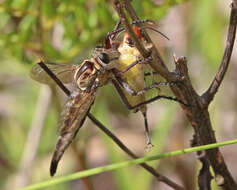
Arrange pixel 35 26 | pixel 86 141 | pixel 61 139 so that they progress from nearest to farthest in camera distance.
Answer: pixel 61 139, pixel 35 26, pixel 86 141

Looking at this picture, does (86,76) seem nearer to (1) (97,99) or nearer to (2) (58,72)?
(2) (58,72)

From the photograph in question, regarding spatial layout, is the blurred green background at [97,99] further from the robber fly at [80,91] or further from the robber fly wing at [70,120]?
the robber fly wing at [70,120]

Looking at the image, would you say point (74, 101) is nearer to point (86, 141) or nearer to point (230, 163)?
A: point (86, 141)

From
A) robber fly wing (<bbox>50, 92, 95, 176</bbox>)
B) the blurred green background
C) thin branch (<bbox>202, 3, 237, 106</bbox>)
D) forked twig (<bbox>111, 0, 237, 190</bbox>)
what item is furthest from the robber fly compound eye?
the blurred green background

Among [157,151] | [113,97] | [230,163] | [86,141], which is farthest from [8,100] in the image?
[230,163]

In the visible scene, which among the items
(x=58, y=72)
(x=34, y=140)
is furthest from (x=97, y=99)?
(x=58, y=72)

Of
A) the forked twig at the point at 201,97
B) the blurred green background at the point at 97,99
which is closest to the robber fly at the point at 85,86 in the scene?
the forked twig at the point at 201,97

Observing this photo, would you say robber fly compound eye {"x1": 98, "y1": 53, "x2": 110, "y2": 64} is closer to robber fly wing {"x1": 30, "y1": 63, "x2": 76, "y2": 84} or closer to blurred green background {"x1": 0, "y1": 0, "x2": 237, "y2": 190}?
robber fly wing {"x1": 30, "y1": 63, "x2": 76, "y2": 84}
